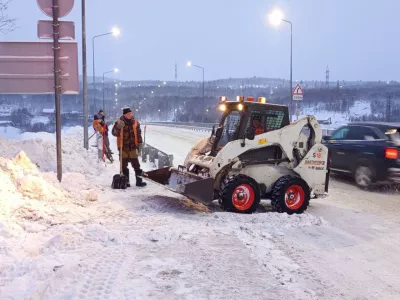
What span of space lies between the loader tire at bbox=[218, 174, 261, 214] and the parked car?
4.39m

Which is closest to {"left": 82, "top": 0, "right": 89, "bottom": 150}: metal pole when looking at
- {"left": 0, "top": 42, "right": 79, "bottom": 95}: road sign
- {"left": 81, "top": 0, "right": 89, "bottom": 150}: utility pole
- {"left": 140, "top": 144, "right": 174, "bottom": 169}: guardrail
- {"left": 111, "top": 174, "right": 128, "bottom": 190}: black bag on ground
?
{"left": 81, "top": 0, "right": 89, "bottom": 150}: utility pole

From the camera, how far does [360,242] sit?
6.96 meters

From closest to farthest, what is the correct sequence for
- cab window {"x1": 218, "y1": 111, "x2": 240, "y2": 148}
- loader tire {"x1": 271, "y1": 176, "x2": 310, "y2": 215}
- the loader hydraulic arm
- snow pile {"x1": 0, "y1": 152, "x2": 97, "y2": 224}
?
snow pile {"x1": 0, "y1": 152, "x2": 97, "y2": 224} < loader tire {"x1": 271, "y1": 176, "x2": 310, "y2": 215} < the loader hydraulic arm < cab window {"x1": 218, "y1": 111, "x2": 240, "y2": 148}

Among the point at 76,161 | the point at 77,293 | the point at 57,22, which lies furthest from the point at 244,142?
the point at 76,161

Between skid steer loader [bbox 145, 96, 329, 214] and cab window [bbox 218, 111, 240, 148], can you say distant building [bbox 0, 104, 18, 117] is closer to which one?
cab window [bbox 218, 111, 240, 148]

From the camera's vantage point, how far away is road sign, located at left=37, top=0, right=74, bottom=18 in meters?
9.27

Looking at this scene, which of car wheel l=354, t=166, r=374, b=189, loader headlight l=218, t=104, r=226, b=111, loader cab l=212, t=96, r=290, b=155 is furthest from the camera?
car wheel l=354, t=166, r=374, b=189

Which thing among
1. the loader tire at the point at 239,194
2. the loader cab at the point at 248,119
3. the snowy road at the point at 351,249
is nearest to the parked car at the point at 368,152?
the snowy road at the point at 351,249

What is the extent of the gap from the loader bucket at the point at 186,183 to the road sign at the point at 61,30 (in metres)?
3.25

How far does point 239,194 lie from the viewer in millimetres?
8406

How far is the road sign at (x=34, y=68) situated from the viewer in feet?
30.3

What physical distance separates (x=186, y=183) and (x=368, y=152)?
18.0ft

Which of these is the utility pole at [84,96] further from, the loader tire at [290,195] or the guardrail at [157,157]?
the loader tire at [290,195]

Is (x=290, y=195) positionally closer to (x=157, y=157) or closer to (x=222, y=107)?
(x=222, y=107)
